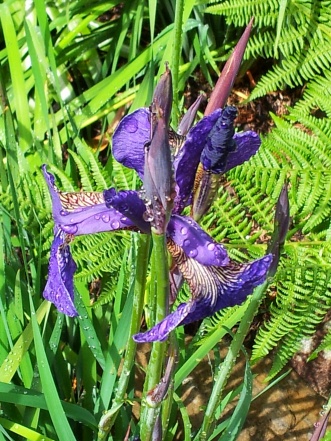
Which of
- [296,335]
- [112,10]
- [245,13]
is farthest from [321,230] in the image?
[112,10]

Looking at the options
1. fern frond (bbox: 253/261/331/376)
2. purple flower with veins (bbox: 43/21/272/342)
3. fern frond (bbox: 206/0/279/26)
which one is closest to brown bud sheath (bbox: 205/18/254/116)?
purple flower with veins (bbox: 43/21/272/342)

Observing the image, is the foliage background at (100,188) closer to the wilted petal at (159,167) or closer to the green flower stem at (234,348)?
the green flower stem at (234,348)

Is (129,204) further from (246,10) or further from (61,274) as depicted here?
(246,10)

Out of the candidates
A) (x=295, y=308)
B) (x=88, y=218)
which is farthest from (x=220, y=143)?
(x=295, y=308)

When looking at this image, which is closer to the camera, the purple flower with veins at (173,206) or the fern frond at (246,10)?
the purple flower with veins at (173,206)

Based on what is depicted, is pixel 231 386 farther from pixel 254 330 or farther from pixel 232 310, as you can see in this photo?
pixel 232 310

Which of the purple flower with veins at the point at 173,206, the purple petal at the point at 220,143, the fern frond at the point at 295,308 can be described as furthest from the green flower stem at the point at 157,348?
the fern frond at the point at 295,308

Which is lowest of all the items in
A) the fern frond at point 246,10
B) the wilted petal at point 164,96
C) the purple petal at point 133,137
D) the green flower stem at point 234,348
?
the green flower stem at point 234,348

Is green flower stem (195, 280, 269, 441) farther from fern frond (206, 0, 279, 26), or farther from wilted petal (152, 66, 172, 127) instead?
fern frond (206, 0, 279, 26)
